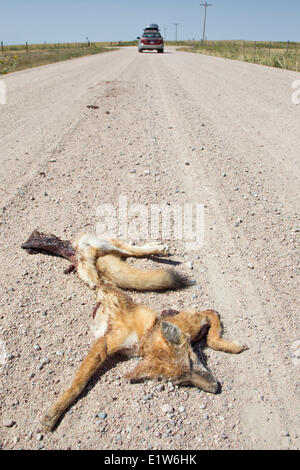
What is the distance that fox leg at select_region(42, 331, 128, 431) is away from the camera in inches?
91.7

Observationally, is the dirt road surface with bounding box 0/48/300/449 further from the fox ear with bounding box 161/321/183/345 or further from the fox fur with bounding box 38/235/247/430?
the fox ear with bounding box 161/321/183/345

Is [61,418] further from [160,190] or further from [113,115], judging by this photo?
[113,115]

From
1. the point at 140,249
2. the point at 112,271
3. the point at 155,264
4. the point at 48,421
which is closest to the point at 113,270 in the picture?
the point at 112,271

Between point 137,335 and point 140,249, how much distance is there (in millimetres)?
1097

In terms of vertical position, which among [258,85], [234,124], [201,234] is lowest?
[201,234]

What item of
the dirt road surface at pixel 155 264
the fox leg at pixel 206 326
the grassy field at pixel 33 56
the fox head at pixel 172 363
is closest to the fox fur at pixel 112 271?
the dirt road surface at pixel 155 264

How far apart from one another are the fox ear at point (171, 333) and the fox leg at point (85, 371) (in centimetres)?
38

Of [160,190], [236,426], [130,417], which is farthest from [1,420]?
[160,190]

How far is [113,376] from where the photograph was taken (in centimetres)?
263

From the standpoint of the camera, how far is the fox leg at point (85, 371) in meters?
2.33

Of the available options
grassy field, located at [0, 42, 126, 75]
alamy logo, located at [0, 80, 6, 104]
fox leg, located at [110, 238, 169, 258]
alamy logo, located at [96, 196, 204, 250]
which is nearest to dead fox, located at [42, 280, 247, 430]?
fox leg, located at [110, 238, 169, 258]

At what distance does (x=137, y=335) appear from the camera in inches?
104

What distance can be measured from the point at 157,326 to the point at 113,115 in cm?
733

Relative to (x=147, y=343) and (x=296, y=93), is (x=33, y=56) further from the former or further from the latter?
(x=147, y=343)
